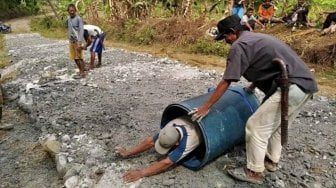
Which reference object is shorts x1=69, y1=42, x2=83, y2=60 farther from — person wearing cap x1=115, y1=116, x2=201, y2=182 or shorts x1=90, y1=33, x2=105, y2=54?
person wearing cap x1=115, y1=116, x2=201, y2=182

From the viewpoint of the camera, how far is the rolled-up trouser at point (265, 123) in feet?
12.3

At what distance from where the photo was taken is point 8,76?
9.65 metres

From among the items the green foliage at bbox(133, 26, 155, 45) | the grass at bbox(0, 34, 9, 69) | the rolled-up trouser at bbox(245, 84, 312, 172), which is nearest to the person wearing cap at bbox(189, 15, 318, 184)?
the rolled-up trouser at bbox(245, 84, 312, 172)

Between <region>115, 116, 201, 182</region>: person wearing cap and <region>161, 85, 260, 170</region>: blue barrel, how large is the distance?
0.13 meters

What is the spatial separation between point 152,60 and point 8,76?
372 cm

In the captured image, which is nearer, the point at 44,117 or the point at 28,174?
the point at 28,174

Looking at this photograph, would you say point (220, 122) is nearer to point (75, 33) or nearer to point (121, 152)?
point (121, 152)

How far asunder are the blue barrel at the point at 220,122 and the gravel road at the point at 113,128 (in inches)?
8.0

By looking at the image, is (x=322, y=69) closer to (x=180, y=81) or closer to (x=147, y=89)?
(x=180, y=81)

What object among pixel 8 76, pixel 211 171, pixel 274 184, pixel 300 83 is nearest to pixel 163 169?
pixel 211 171

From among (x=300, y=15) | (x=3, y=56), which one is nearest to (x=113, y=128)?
(x=300, y=15)

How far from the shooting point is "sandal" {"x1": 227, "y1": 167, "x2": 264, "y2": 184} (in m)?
4.06

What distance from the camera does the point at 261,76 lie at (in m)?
3.79

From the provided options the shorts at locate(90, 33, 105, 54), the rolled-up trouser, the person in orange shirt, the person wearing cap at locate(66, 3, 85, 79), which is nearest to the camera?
the rolled-up trouser
